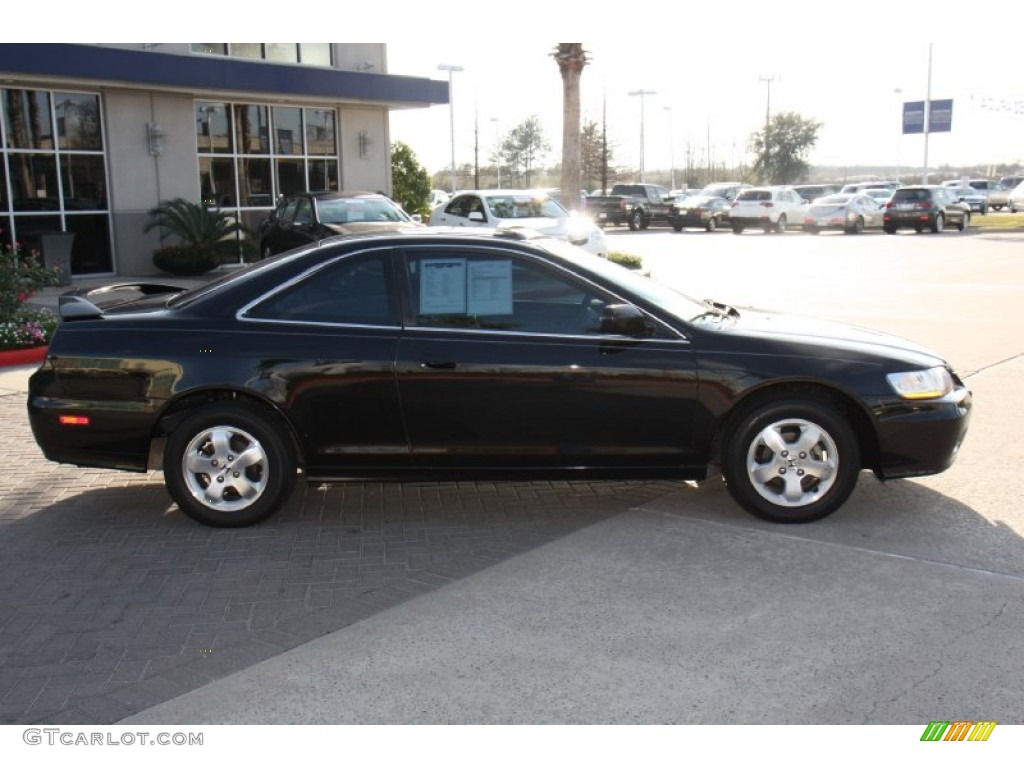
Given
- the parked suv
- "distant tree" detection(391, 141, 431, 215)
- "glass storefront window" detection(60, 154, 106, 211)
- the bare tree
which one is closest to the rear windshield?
the parked suv

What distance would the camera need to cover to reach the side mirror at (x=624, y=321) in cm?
532

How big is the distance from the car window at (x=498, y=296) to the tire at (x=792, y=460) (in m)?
1.01

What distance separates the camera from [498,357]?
5.37 m

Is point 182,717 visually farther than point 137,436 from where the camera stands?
No

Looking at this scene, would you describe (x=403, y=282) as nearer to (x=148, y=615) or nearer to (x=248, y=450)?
(x=248, y=450)

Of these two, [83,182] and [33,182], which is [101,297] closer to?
[33,182]

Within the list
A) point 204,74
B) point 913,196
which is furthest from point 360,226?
point 913,196

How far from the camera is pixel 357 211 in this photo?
17.3 m

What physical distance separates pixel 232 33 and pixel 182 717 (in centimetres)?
947

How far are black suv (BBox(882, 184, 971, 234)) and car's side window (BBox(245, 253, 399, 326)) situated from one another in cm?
3200

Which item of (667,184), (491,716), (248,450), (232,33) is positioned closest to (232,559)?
(248,450)

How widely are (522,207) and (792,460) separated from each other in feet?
49.9

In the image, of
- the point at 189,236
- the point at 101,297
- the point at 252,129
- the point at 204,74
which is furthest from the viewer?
the point at 252,129

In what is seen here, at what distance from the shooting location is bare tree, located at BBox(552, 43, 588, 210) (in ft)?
65.3
